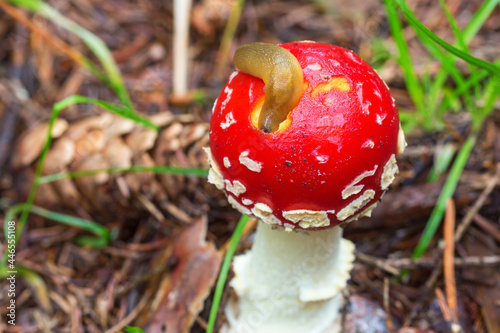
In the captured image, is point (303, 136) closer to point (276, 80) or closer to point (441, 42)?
point (276, 80)

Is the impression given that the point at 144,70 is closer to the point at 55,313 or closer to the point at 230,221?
the point at 230,221

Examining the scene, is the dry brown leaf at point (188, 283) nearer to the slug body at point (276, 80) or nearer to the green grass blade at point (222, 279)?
the green grass blade at point (222, 279)

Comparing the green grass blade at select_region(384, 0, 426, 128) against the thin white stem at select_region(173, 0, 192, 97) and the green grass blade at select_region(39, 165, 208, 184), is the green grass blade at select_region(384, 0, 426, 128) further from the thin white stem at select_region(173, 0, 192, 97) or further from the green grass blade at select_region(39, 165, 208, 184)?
the thin white stem at select_region(173, 0, 192, 97)

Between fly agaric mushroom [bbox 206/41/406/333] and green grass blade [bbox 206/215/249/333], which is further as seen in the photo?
green grass blade [bbox 206/215/249/333]

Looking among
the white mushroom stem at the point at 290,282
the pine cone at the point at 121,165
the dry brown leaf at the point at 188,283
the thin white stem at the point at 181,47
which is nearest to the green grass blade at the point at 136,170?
the pine cone at the point at 121,165

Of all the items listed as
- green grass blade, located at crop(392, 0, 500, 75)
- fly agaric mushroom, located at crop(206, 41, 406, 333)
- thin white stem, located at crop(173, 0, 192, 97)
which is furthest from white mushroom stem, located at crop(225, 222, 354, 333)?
thin white stem, located at crop(173, 0, 192, 97)

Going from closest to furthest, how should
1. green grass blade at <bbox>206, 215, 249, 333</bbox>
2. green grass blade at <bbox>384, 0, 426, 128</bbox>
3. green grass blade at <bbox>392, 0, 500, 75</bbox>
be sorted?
green grass blade at <bbox>392, 0, 500, 75</bbox> → green grass blade at <bbox>206, 215, 249, 333</bbox> → green grass blade at <bbox>384, 0, 426, 128</bbox>
